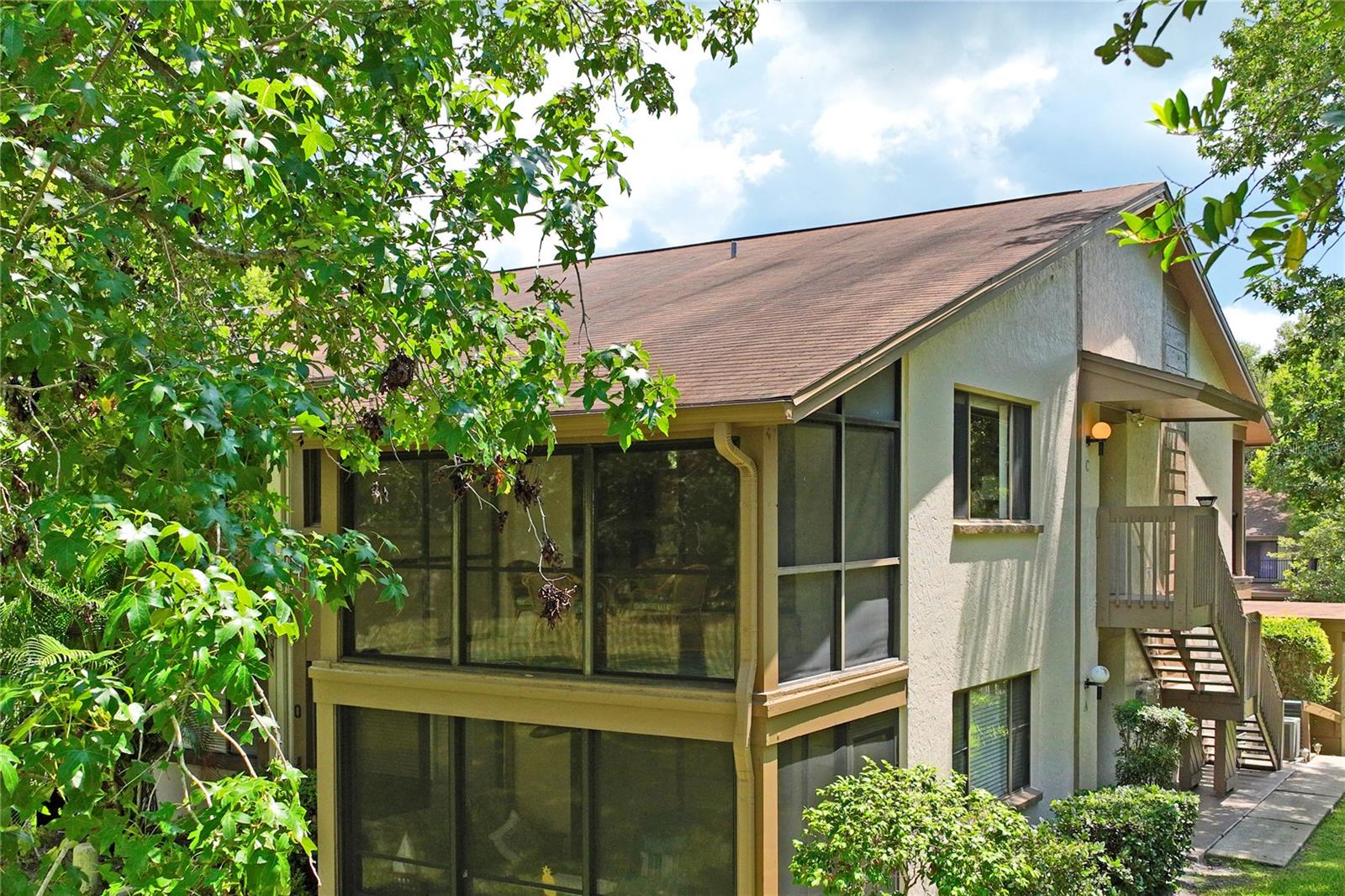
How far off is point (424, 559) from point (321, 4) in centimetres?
597

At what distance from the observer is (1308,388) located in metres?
19.1

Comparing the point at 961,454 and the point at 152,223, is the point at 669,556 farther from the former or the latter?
the point at 152,223

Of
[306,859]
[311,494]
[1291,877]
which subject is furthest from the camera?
[311,494]

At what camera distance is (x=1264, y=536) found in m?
44.4

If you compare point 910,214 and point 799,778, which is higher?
point 910,214

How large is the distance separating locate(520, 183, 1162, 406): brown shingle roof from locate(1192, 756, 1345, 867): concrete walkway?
761cm

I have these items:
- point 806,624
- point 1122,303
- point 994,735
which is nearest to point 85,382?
point 806,624

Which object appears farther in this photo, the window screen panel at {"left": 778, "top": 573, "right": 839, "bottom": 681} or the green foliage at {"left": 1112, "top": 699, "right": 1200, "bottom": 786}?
the green foliage at {"left": 1112, "top": 699, "right": 1200, "bottom": 786}

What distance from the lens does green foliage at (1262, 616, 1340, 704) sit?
22.1 meters

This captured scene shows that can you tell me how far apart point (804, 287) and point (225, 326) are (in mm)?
6636

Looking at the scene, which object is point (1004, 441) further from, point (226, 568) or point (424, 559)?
point (226, 568)

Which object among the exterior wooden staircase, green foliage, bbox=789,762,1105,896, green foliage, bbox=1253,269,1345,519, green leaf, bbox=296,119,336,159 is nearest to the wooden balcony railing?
the exterior wooden staircase

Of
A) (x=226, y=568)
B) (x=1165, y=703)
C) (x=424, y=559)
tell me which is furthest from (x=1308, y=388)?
(x=226, y=568)

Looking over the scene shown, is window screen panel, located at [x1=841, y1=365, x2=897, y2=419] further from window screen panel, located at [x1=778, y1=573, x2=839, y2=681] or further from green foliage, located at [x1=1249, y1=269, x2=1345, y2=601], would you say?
green foliage, located at [x1=1249, y1=269, x2=1345, y2=601]
